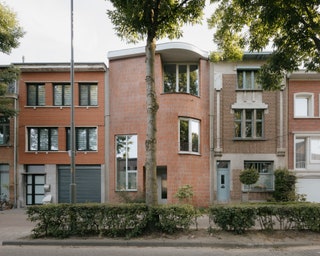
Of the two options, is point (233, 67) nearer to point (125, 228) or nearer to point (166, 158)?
point (166, 158)

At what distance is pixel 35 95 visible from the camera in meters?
16.8

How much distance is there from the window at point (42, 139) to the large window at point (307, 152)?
636 inches

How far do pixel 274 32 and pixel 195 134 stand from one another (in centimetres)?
749

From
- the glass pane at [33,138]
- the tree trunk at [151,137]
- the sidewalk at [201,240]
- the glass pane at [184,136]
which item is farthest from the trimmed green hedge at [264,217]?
the glass pane at [33,138]

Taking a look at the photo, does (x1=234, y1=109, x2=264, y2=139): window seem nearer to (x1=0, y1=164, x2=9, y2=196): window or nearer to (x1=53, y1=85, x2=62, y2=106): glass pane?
(x1=53, y1=85, x2=62, y2=106): glass pane

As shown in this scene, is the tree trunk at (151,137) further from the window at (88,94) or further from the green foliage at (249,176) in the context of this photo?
the window at (88,94)

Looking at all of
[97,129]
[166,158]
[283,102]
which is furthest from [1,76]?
[283,102]

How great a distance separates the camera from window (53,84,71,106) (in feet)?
54.9

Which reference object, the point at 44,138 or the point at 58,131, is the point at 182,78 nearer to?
the point at 58,131

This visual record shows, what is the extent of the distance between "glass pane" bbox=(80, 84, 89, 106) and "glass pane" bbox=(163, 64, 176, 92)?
17.4ft

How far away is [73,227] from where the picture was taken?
8.06 meters

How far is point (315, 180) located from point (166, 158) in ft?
33.3

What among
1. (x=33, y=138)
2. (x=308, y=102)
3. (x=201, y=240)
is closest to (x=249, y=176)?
(x=308, y=102)

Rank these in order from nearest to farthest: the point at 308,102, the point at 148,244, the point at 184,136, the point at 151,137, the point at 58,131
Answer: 1. the point at 148,244
2. the point at 151,137
3. the point at 184,136
4. the point at 58,131
5. the point at 308,102
